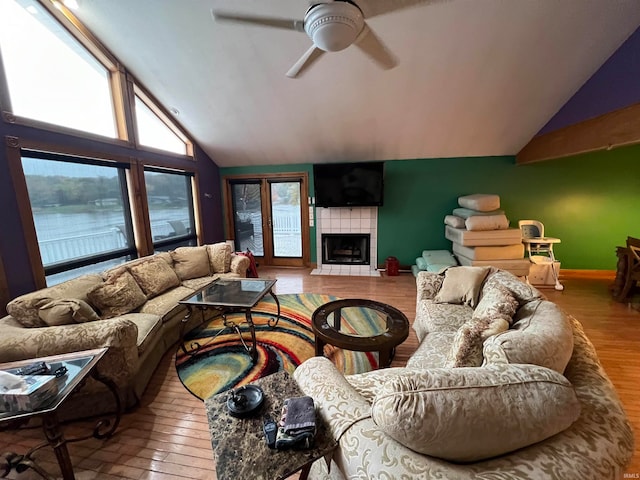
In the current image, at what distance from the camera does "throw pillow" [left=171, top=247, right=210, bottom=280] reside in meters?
3.35

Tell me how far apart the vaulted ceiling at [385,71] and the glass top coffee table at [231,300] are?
7.88 ft

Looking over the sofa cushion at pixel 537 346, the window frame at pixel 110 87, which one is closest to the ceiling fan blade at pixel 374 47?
the sofa cushion at pixel 537 346

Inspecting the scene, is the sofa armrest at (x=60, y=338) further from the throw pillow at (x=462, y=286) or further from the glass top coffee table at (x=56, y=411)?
the throw pillow at (x=462, y=286)

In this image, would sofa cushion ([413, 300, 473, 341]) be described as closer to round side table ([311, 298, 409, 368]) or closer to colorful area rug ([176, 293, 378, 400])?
round side table ([311, 298, 409, 368])

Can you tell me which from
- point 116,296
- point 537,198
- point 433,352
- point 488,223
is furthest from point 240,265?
point 537,198

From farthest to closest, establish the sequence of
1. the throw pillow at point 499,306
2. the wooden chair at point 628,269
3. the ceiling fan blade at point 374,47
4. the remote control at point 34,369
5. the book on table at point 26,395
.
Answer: the wooden chair at point 628,269 → the ceiling fan blade at point 374,47 → the throw pillow at point 499,306 → the remote control at point 34,369 → the book on table at point 26,395

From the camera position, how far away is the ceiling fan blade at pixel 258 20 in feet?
5.96

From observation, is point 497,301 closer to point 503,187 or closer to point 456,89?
point 456,89

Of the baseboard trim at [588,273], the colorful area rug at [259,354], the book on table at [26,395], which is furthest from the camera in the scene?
the baseboard trim at [588,273]

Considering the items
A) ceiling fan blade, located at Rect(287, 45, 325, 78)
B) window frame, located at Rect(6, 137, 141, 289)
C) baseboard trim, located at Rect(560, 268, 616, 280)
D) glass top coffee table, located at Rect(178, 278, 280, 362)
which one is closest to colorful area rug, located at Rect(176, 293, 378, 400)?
glass top coffee table, located at Rect(178, 278, 280, 362)

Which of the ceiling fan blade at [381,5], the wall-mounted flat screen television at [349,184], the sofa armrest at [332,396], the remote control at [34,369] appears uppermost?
the ceiling fan blade at [381,5]

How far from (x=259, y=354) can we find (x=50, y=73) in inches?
134

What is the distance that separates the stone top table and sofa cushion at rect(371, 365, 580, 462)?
28 cm

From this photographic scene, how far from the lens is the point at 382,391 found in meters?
0.85
